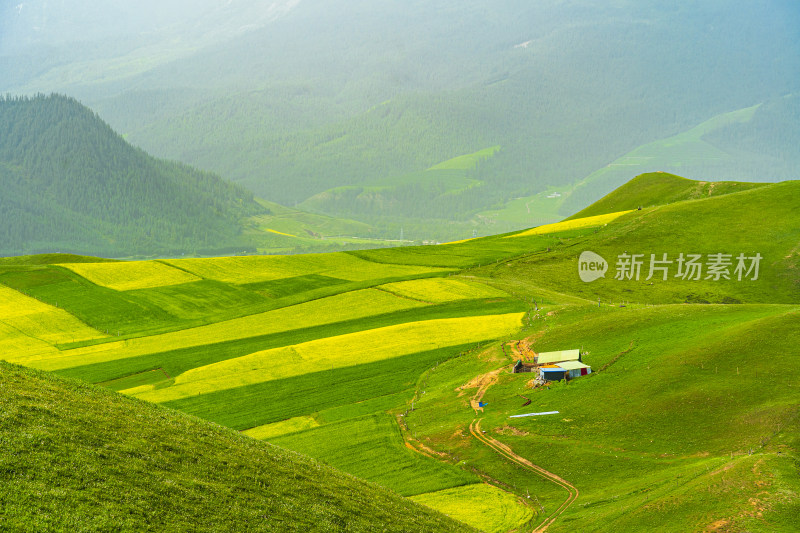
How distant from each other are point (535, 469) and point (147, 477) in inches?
1413

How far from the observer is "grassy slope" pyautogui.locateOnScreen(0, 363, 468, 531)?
23.9 m

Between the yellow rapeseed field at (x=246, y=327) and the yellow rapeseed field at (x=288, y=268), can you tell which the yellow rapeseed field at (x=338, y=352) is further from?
the yellow rapeseed field at (x=288, y=268)

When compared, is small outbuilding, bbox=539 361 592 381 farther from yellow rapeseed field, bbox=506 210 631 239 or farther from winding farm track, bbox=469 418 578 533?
yellow rapeseed field, bbox=506 210 631 239

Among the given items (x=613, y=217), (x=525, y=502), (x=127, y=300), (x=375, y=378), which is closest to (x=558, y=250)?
(x=613, y=217)

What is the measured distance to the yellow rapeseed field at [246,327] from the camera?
89750 mm

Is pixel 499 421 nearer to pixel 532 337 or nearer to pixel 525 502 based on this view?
pixel 525 502

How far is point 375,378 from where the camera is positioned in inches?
3236

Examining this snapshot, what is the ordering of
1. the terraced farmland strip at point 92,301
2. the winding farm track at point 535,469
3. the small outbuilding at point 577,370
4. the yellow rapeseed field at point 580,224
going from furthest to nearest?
the yellow rapeseed field at point 580,224 → the terraced farmland strip at point 92,301 → the small outbuilding at point 577,370 → the winding farm track at point 535,469

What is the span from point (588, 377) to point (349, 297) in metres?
63.9

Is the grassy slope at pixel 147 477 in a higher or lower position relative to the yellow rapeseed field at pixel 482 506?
higher

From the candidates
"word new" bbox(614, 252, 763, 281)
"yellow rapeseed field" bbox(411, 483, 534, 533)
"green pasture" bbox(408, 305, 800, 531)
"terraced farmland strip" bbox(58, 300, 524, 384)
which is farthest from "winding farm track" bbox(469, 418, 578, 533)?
"word new" bbox(614, 252, 763, 281)

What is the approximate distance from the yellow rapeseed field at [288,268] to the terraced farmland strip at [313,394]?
56600 millimetres

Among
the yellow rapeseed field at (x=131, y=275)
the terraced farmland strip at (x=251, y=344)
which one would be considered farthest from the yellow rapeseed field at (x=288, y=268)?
the terraced farmland strip at (x=251, y=344)

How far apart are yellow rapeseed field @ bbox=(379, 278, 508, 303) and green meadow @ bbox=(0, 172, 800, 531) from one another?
2.46 ft
